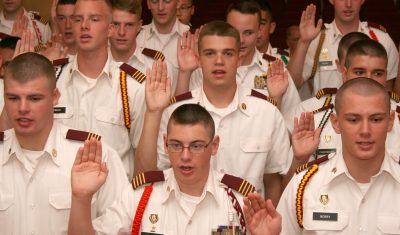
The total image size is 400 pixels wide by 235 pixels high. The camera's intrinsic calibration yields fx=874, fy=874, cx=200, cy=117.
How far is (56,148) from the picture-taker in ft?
17.1

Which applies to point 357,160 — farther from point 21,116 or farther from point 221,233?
point 21,116

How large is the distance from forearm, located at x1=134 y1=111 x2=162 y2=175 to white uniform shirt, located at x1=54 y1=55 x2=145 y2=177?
28 centimetres

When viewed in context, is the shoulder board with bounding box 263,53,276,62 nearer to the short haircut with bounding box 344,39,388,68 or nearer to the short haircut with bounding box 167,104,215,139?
the short haircut with bounding box 344,39,388,68

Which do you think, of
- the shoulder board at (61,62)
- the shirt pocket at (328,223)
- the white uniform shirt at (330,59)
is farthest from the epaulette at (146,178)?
the white uniform shirt at (330,59)

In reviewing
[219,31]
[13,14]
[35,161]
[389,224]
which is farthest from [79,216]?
[13,14]

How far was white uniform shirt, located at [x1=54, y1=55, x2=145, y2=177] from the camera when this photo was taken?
5988 mm

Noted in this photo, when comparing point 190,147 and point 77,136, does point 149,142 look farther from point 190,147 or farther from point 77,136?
point 190,147

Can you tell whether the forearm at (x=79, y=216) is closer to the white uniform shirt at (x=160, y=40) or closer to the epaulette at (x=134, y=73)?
the epaulette at (x=134, y=73)

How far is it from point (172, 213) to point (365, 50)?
2043mm

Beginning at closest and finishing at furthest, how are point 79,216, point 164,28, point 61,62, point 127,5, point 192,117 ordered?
point 79,216, point 192,117, point 61,62, point 127,5, point 164,28

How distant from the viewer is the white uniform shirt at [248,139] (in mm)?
5938

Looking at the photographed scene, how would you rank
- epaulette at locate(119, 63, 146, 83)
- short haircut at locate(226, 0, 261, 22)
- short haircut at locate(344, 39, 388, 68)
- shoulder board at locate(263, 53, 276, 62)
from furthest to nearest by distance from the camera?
1. shoulder board at locate(263, 53, 276, 62)
2. short haircut at locate(226, 0, 261, 22)
3. short haircut at locate(344, 39, 388, 68)
4. epaulette at locate(119, 63, 146, 83)

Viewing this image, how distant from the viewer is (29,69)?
523 centimetres

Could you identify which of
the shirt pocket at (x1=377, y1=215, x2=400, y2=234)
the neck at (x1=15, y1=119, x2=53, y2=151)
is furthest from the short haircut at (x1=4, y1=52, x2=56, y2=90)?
the shirt pocket at (x1=377, y1=215, x2=400, y2=234)
